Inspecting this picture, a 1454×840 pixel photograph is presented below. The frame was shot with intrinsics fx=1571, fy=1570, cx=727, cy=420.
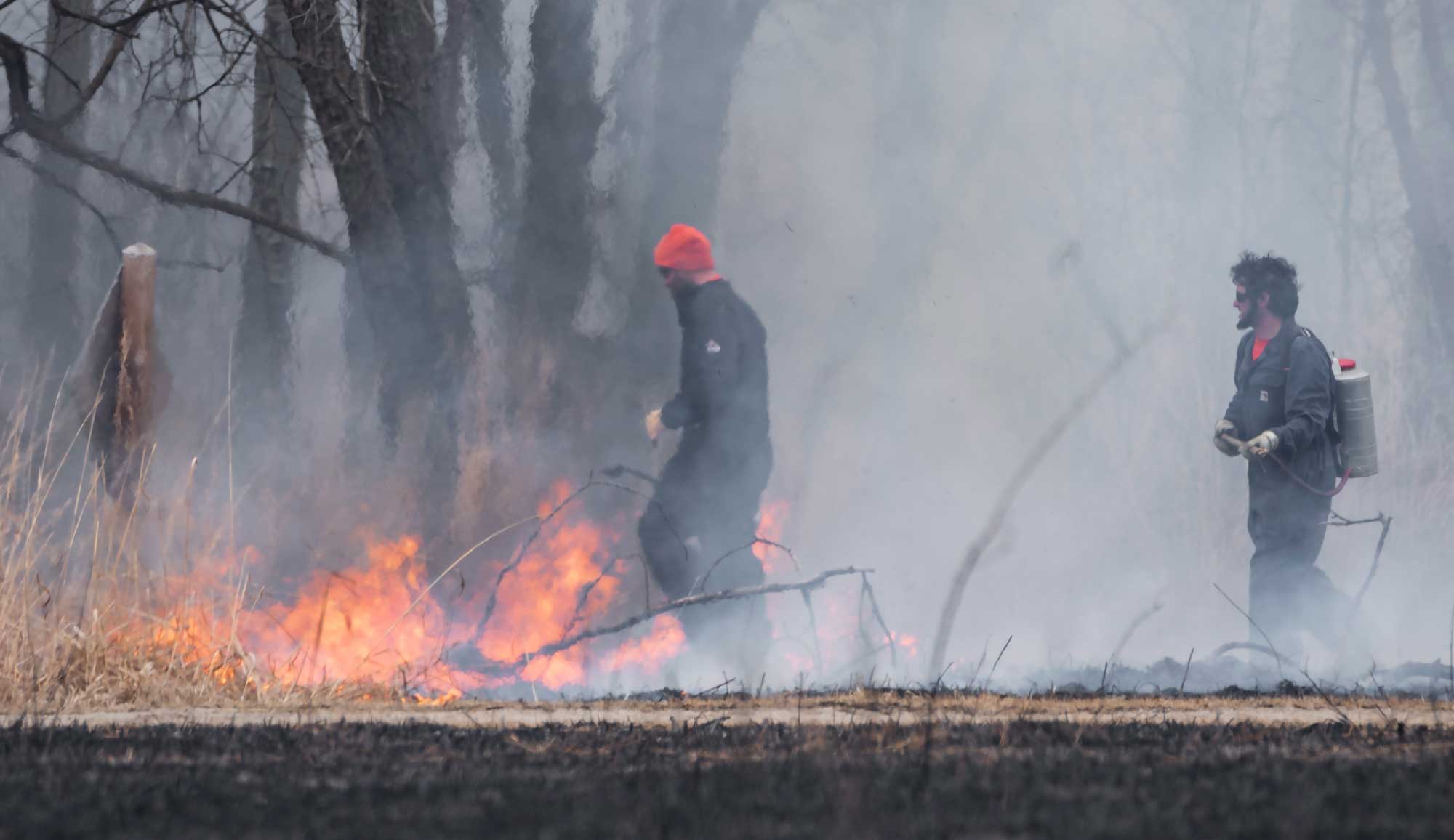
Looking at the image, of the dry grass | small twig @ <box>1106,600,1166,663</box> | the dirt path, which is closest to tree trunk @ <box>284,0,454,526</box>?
the dry grass

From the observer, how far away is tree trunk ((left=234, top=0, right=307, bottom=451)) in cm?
1283

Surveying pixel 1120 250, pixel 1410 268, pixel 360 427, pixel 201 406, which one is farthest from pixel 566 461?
pixel 1410 268

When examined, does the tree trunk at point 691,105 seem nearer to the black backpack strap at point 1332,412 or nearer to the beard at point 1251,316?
the beard at point 1251,316

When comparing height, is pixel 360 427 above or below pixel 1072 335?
below

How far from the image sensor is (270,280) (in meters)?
14.5

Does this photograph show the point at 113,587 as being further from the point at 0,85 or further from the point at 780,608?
the point at 0,85

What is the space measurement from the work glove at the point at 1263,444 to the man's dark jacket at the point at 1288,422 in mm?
77

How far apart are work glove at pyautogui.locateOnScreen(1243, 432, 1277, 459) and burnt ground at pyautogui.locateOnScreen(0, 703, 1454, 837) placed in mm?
2921

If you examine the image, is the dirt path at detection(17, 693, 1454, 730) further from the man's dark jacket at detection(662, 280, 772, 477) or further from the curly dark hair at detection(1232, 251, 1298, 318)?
the curly dark hair at detection(1232, 251, 1298, 318)

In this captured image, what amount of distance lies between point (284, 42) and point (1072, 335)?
9.23 metres

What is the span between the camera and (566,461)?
10.5 metres

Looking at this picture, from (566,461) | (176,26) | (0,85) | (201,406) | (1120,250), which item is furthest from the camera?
(1120,250)

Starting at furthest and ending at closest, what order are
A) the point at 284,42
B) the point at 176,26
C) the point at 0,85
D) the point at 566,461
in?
→ the point at 0,85
the point at 284,42
the point at 566,461
the point at 176,26

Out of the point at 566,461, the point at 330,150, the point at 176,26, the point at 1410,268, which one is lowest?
the point at 566,461
